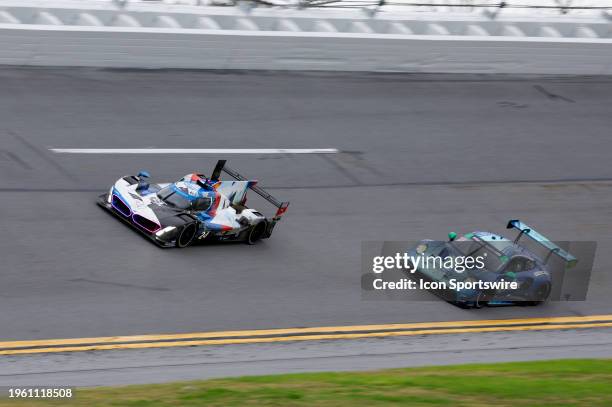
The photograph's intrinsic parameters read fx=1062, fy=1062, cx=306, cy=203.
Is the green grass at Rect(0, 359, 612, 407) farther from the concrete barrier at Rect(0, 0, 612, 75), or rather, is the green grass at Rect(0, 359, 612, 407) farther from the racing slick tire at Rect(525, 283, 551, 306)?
the concrete barrier at Rect(0, 0, 612, 75)

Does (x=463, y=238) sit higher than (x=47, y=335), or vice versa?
(x=463, y=238)

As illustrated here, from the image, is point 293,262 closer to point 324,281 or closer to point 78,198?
point 324,281

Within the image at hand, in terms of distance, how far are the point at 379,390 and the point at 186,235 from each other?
6138mm

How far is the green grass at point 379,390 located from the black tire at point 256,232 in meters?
5.13

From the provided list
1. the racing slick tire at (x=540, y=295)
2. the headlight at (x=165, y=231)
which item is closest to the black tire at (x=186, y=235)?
the headlight at (x=165, y=231)

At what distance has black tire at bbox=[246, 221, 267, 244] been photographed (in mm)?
17797

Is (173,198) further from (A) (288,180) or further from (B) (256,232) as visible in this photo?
(A) (288,180)

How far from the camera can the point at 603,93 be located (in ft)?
90.9

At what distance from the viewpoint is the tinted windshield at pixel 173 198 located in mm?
17406

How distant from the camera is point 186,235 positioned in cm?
1703

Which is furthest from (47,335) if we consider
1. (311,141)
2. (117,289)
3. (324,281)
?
(311,141)

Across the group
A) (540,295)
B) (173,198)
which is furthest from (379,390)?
(173,198)

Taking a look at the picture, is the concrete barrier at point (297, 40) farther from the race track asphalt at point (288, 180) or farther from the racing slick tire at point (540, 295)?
the racing slick tire at point (540, 295)

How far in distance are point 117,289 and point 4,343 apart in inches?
90.3
